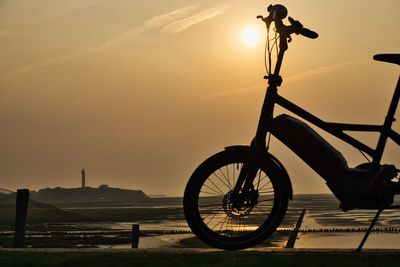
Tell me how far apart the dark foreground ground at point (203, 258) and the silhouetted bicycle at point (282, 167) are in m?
0.40

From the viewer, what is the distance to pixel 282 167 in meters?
6.49

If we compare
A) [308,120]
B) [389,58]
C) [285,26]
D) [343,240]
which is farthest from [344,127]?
[343,240]

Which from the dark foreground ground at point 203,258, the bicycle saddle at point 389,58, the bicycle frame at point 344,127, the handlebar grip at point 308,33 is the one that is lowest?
the dark foreground ground at point 203,258

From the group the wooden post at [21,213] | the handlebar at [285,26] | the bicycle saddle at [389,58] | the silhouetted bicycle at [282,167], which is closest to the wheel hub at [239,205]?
the silhouetted bicycle at [282,167]

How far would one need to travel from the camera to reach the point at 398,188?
250 inches

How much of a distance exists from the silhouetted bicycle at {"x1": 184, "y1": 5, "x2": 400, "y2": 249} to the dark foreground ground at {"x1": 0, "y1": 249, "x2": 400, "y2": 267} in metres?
0.40

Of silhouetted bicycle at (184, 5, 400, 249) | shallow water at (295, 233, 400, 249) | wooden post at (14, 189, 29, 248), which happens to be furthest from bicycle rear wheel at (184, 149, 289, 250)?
shallow water at (295, 233, 400, 249)

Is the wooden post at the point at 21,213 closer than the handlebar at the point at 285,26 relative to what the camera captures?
No

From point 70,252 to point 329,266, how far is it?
2.57 m

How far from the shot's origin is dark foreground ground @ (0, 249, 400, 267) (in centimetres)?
560

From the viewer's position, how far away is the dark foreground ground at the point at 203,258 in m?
5.60

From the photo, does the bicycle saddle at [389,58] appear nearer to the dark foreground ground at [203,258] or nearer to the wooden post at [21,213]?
the dark foreground ground at [203,258]

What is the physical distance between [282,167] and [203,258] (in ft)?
4.30

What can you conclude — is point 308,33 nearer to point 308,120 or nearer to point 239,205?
point 308,120
